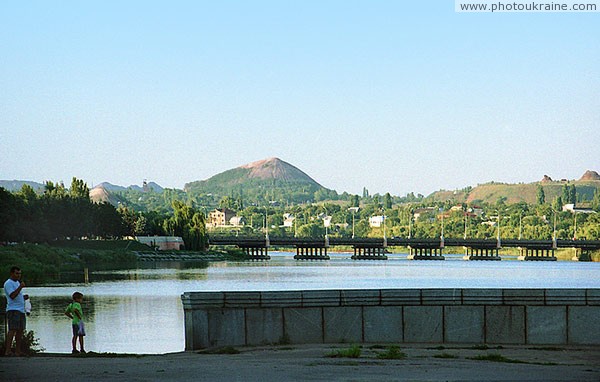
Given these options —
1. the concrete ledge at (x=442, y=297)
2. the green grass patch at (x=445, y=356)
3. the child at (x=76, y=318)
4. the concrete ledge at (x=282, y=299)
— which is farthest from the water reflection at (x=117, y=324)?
the green grass patch at (x=445, y=356)

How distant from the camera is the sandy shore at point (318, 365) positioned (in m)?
20.2

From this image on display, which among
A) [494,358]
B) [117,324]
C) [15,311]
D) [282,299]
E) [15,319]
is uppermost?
[282,299]

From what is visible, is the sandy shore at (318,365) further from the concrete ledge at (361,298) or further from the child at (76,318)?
the child at (76,318)

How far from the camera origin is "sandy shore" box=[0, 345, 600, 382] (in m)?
20.2

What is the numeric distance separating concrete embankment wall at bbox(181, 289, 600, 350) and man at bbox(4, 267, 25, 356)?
16.6 feet

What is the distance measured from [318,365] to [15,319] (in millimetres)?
7738

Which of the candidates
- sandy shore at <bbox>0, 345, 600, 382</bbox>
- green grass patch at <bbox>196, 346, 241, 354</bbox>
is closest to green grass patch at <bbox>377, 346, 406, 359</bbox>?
sandy shore at <bbox>0, 345, 600, 382</bbox>

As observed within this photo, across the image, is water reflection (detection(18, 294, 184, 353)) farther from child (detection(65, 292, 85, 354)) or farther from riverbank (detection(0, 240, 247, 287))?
riverbank (detection(0, 240, 247, 287))

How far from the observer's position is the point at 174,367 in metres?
22.1

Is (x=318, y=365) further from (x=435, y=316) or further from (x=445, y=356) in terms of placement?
(x=435, y=316)

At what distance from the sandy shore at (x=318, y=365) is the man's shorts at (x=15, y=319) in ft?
2.91

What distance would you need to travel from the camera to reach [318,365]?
22234 mm

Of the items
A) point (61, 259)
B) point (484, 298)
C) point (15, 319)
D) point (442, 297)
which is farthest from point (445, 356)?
point (61, 259)

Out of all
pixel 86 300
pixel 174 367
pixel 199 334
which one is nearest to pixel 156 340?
pixel 199 334
